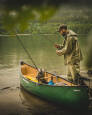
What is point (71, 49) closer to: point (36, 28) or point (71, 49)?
point (71, 49)

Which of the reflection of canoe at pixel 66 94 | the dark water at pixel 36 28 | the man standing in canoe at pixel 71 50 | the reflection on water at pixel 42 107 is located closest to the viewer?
the dark water at pixel 36 28

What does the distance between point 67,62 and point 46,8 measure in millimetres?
5478

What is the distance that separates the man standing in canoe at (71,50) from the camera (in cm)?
568

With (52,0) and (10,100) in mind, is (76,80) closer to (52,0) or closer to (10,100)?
(10,100)

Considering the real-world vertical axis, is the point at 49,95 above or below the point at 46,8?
below

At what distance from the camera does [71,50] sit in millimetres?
5871

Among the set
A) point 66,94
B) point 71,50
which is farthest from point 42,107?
point 71,50

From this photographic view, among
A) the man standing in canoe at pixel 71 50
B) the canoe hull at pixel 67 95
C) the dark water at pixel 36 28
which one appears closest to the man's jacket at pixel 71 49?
the man standing in canoe at pixel 71 50

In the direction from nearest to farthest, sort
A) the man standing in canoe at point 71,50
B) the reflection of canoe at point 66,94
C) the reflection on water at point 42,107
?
1. the reflection of canoe at point 66,94
2. the man standing in canoe at point 71,50
3. the reflection on water at point 42,107

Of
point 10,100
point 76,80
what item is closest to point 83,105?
point 76,80

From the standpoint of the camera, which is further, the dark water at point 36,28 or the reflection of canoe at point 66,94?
the reflection of canoe at point 66,94

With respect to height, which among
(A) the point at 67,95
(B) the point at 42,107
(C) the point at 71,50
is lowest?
(B) the point at 42,107

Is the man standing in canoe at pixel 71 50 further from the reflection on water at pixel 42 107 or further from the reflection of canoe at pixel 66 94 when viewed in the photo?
the reflection on water at pixel 42 107

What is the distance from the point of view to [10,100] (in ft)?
22.7
